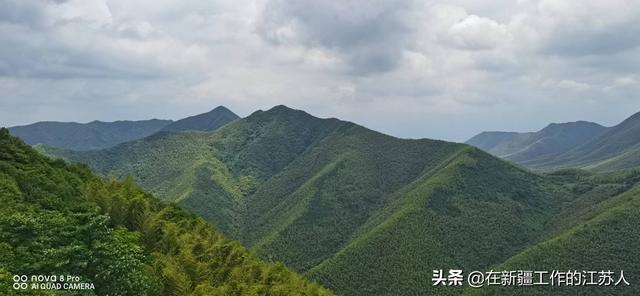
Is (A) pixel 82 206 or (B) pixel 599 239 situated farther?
(B) pixel 599 239

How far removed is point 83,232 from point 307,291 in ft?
97.0

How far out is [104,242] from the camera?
39188 mm

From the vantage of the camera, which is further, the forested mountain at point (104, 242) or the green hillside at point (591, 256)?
the green hillside at point (591, 256)

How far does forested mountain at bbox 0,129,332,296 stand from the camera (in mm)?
35469

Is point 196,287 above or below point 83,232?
Result: below

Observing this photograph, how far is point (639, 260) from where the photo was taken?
163m

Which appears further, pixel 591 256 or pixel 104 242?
pixel 591 256

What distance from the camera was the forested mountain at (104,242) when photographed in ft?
116

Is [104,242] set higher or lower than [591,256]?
higher

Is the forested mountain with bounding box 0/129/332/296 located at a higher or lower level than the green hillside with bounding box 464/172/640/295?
higher

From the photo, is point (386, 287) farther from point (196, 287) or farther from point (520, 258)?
point (196, 287)

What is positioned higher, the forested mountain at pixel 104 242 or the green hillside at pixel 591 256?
the forested mountain at pixel 104 242

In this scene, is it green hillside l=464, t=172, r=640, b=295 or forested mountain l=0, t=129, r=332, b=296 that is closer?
forested mountain l=0, t=129, r=332, b=296

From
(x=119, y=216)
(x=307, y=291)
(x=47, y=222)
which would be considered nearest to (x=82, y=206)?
(x=119, y=216)
